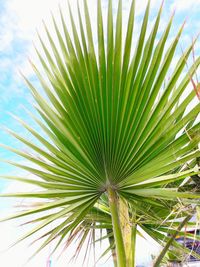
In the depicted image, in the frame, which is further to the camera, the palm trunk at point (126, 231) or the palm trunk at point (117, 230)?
the palm trunk at point (126, 231)

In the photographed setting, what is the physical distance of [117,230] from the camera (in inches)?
62.7

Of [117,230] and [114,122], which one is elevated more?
[114,122]

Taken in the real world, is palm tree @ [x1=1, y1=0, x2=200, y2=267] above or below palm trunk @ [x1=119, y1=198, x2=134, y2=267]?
above

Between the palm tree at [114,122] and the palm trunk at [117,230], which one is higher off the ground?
the palm tree at [114,122]

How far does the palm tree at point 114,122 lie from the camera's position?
60.1 inches

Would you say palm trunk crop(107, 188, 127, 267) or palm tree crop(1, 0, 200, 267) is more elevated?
palm tree crop(1, 0, 200, 267)

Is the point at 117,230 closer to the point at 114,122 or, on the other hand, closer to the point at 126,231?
the point at 126,231

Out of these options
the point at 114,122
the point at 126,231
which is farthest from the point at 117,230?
the point at 114,122

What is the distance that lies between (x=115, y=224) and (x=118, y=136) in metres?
0.46

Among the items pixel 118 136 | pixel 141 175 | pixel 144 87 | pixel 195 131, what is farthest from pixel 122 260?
pixel 144 87

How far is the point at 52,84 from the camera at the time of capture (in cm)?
172

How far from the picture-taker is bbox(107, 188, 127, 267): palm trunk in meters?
1.53

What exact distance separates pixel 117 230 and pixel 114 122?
1.83 feet

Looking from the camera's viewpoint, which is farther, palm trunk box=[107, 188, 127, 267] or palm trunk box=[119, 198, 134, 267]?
palm trunk box=[119, 198, 134, 267]
